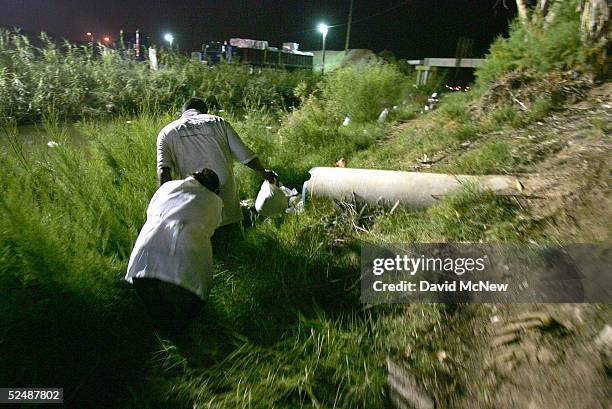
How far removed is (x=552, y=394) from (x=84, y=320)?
2.34 m

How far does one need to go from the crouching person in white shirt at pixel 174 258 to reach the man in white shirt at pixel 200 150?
0.95 meters

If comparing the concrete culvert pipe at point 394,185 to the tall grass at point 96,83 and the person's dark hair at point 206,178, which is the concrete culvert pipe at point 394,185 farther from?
the tall grass at point 96,83

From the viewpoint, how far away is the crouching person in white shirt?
187 cm

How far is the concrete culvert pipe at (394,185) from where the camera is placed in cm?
252

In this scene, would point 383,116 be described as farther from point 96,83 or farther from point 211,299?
point 96,83

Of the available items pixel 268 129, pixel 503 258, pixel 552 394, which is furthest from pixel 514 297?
pixel 268 129

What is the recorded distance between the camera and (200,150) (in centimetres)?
299

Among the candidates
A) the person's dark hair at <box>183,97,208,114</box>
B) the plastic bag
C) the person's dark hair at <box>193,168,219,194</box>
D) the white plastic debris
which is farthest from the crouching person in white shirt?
the white plastic debris

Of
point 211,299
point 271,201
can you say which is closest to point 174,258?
point 211,299

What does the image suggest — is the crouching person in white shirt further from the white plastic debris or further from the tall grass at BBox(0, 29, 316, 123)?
the tall grass at BBox(0, 29, 316, 123)

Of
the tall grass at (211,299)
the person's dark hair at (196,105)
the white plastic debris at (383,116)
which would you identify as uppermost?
the white plastic debris at (383,116)

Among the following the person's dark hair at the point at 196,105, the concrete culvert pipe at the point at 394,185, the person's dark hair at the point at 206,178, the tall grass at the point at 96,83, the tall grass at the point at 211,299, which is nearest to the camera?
the tall grass at the point at 211,299

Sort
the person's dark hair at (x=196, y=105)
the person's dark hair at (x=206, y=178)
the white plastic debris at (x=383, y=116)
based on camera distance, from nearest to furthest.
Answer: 1. the person's dark hair at (x=206, y=178)
2. the person's dark hair at (x=196, y=105)
3. the white plastic debris at (x=383, y=116)

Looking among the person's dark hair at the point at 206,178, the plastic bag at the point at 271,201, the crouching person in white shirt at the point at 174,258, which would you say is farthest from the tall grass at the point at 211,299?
the person's dark hair at the point at 206,178
